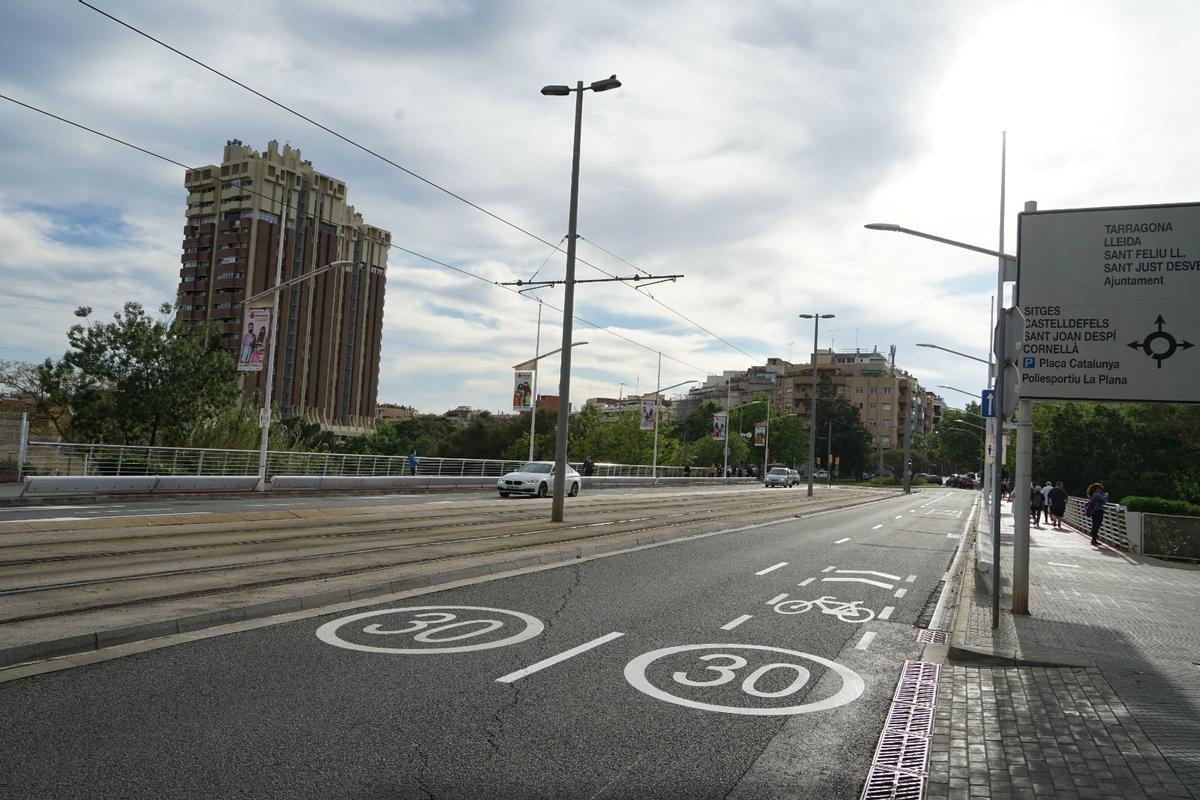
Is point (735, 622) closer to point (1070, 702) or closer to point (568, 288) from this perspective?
point (1070, 702)

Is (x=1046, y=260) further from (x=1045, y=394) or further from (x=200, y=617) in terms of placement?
(x=200, y=617)

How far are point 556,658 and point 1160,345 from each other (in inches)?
291

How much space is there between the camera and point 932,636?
338 inches

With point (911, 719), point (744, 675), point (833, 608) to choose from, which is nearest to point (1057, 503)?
point (833, 608)

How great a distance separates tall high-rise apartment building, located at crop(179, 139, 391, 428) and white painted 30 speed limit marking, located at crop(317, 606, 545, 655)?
91.4 meters

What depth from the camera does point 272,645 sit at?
673 cm

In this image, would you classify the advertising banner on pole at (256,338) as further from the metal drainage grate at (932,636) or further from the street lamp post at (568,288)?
the metal drainage grate at (932,636)

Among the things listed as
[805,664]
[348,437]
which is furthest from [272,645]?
[348,437]

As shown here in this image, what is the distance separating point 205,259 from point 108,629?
350 ft

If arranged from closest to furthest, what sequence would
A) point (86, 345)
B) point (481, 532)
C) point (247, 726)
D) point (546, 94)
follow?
1. point (247, 726)
2. point (481, 532)
3. point (546, 94)
4. point (86, 345)

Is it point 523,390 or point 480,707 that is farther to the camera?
point 523,390

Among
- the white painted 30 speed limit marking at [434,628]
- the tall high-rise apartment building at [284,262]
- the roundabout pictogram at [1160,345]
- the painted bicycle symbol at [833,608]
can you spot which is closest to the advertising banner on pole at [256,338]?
the white painted 30 speed limit marking at [434,628]

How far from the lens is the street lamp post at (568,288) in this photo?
19516 mm

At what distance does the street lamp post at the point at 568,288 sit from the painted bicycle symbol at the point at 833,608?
9471mm
